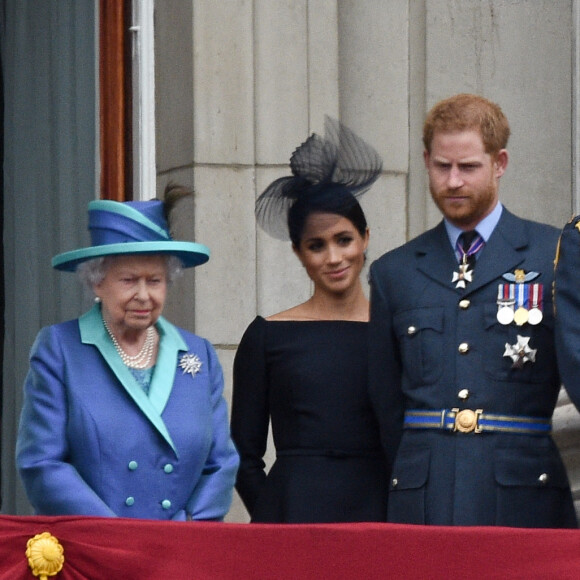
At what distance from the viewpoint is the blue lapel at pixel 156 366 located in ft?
13.6

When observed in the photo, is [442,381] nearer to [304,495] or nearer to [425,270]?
[425,270]

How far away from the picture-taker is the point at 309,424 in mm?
4695

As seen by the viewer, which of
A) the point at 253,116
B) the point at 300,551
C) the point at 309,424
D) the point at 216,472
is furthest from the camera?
the point at 253,116

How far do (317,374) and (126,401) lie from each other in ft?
2.40

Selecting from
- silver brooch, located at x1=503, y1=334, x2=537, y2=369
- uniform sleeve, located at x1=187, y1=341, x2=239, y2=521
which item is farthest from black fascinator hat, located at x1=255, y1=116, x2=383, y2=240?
silver brooch, located at x1=503, y1=334, x2=537, y2=369

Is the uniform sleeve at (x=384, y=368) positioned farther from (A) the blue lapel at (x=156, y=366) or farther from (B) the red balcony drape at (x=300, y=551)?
(B) the red balcony drape at (x=300, y=551)

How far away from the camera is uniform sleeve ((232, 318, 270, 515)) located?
480 cm

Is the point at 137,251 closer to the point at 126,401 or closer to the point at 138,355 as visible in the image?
the point at 138,355

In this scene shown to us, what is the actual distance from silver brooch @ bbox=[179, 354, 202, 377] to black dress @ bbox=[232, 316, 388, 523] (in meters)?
0.49

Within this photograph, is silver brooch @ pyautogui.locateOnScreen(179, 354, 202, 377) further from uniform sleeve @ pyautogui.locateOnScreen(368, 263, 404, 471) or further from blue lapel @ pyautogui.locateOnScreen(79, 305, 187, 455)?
uniform sleeve @ pyautogui.locateOnScreen(368, 263, 404, 471)

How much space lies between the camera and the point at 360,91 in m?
6.46

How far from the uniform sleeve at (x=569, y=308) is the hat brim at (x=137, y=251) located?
91cm

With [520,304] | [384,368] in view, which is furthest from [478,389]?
[384,368]

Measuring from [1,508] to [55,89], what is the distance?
66.9 inches
